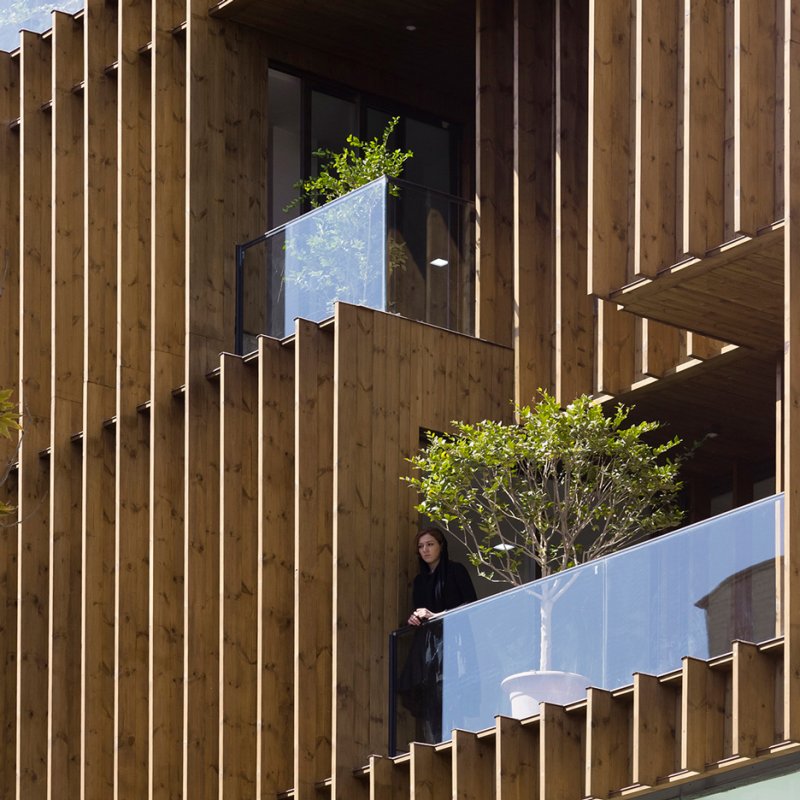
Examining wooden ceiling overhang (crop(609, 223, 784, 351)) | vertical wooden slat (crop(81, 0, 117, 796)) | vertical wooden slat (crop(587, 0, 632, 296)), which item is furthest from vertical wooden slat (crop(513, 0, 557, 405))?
vertical wooden slat (crop(81, 0, 117, 796))

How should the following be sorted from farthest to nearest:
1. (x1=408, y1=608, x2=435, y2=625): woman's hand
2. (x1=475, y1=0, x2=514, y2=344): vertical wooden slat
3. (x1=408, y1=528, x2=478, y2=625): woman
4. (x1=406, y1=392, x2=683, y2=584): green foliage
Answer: (x1=475, y1=0, x2=514, y2=344): vertical wooden slat → (x1=408, y1=528, x2=478, y2=625): woman → (x1=406, y1=392, x2=683, y2=584): green foliage → (x1=408, y1=608, x2=435, y2=625): woman's hand

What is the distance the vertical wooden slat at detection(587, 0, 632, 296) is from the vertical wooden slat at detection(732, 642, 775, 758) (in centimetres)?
332

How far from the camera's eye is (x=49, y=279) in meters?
23.5

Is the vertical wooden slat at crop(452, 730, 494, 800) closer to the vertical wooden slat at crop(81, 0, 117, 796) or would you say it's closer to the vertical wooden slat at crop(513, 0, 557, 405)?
the vertical wooden slat at crop(513, 0, 557, 405)

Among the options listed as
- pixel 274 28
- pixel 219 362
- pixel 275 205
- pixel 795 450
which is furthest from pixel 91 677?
pixel 795 450

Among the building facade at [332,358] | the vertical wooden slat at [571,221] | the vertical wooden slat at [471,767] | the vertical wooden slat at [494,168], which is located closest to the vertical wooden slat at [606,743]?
the building facade at [332,358]

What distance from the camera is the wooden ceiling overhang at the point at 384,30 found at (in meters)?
22.5

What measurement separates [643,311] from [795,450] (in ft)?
8.32

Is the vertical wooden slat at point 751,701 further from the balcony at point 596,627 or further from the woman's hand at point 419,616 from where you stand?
the woman's hand at point 419,616

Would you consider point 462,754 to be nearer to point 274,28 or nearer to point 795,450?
point 795,450

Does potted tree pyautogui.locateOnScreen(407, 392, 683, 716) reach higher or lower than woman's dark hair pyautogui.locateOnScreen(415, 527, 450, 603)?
higher

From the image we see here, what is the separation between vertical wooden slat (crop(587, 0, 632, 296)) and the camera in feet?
56.9

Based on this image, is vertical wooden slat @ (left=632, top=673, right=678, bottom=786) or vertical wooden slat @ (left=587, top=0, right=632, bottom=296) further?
vertical wooden slat @ (left=587, top=0, right=632, bottom=296)

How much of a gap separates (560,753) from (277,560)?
4186mm
